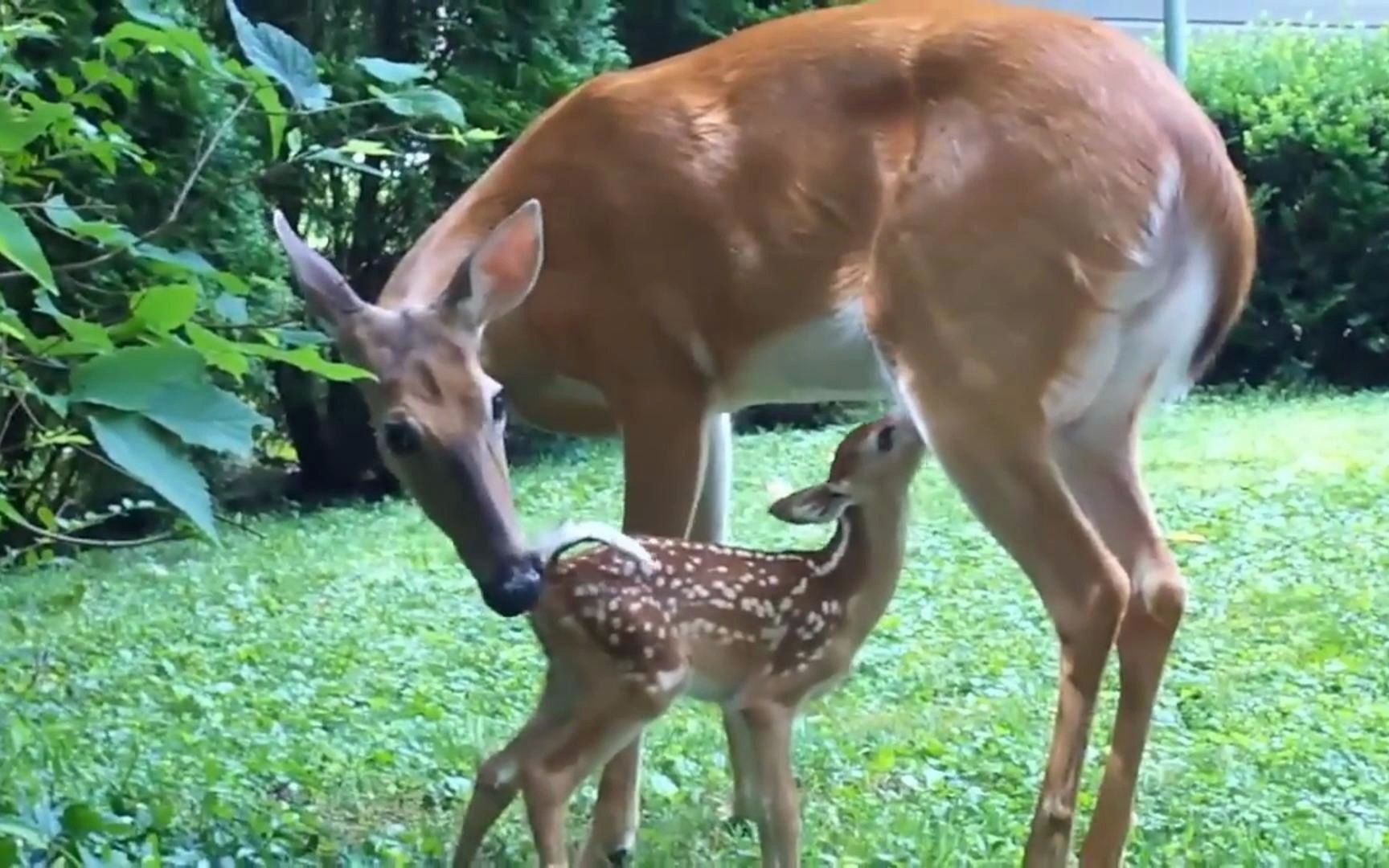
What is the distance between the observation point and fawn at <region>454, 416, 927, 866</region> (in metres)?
3.38

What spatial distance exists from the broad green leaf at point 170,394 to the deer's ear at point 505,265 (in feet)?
4.60

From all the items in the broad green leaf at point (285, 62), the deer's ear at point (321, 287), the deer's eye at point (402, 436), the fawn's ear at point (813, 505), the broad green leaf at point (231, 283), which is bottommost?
the fawn's ear at point (813, 505)

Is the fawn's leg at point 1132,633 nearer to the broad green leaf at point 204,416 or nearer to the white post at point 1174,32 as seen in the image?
the broad green leaf at point 204,416

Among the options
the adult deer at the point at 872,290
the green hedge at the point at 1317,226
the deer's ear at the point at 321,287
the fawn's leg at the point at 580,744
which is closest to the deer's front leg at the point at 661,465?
the adult deer at the point at 872,290

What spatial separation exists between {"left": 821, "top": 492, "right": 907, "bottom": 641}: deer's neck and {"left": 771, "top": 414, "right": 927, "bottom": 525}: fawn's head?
0.02 m

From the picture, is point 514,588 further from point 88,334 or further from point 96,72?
point 88,334

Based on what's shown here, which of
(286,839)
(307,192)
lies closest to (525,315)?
(286,839)

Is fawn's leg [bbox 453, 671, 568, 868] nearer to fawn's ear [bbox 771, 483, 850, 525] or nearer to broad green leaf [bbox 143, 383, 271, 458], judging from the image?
fawn's ear [bbox 771, 483, 850, 525]

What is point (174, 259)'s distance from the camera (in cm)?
274

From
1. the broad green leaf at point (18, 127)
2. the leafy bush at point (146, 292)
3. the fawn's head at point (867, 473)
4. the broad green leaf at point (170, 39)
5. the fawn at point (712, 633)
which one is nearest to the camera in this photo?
the leafy bush at point (146, 292)

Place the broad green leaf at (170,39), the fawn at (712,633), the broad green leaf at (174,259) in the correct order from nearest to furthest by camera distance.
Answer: the broad green leaf at (170,39), the broad green leaf at (174,259), the fawn at (712,633)

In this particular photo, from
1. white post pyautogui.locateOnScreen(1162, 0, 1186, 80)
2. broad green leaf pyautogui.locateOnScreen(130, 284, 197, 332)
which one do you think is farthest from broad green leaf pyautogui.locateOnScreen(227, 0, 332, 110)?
white post pyautogui.locateOnScreen(1162, 0, 1186, 80)

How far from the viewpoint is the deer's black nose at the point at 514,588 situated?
3.27 metres

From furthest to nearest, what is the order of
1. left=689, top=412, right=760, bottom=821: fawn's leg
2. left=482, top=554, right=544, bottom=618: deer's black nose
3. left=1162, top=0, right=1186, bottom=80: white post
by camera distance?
left=1162, top=0, right=1186, bottom=80: white post → left=689, top=412, right=760, bottom=821: fawn's leg → left=482, top=554, right=544, bottom=618: deer's black nose
